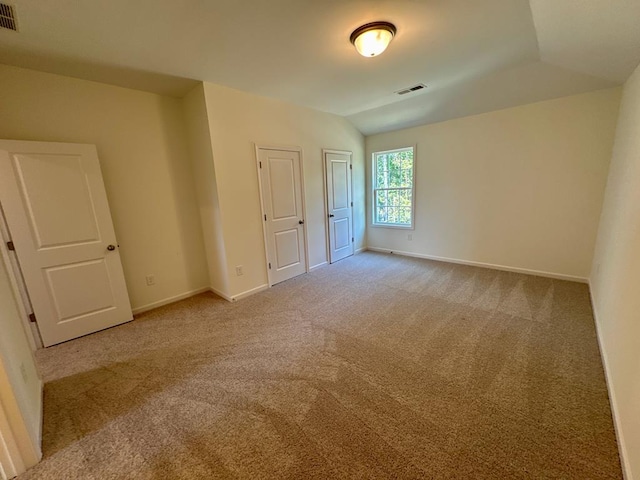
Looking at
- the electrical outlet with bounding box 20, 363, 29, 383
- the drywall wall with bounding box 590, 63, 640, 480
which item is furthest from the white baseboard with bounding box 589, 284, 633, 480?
the electrical outlet with bounding box 20, 363, 29, 383

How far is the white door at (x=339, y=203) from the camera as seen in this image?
4.48 meters

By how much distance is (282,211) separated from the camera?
12.5 ft

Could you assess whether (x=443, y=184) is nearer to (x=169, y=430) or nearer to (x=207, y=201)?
(x=207, y=201)

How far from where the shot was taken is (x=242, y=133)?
323 cm

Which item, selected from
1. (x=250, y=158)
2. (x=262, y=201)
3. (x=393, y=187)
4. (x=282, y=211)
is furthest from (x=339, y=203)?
(x=250, y=158)

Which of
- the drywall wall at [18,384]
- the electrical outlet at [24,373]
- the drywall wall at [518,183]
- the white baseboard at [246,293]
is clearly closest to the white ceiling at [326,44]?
the drywall wall at [518,183]

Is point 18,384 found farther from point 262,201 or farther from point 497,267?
point 497,267

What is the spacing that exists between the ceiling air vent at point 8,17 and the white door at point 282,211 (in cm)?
213

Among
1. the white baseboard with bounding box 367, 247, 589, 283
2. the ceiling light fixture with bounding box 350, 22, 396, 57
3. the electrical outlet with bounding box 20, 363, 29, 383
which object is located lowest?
the white baseboard with bounding box 367, 247, 589, 283

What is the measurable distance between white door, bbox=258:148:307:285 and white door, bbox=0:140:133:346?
1.77 m

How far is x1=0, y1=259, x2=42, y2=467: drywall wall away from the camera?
1.32 metres

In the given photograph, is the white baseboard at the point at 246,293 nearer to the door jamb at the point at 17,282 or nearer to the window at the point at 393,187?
the door jamb at the point at 17,282

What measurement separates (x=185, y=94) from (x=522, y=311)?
463 cm

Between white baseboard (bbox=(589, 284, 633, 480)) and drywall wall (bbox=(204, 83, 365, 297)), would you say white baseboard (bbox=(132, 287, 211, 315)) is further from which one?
white baseboard (bbox=(589, 284, 633, 480))
